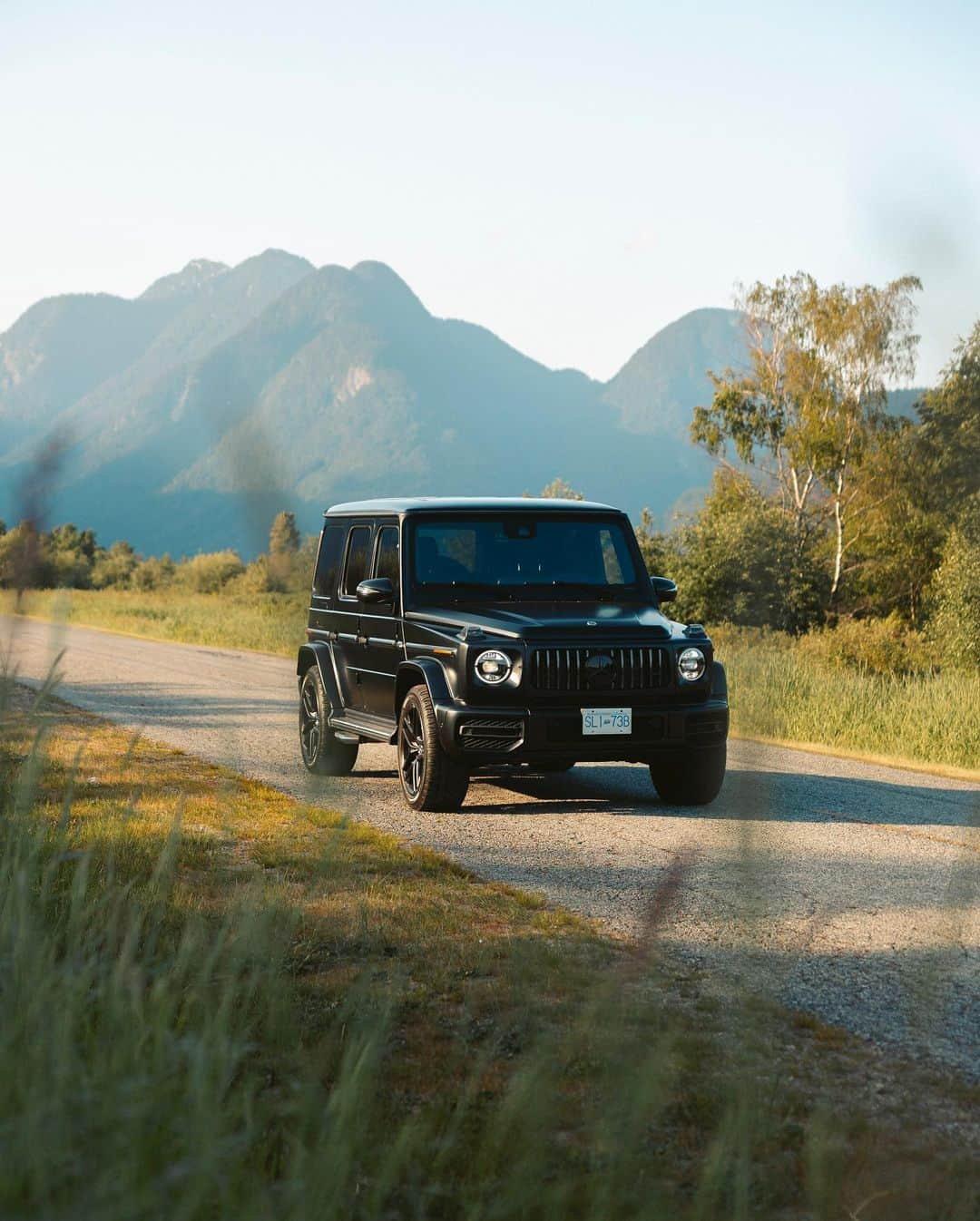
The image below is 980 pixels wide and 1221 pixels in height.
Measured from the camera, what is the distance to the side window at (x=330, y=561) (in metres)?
12.5

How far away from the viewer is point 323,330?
436 centimetres

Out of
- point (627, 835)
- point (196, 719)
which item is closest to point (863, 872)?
point (627, 835)

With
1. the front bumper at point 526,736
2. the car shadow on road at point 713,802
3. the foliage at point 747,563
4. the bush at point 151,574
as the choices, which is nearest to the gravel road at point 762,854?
the car shadow on road at point 713,802

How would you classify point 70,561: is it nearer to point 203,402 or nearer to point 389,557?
point 203,402

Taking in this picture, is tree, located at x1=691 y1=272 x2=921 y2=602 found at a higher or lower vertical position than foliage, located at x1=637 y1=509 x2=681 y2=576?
higher

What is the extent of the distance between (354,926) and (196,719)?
1040cm

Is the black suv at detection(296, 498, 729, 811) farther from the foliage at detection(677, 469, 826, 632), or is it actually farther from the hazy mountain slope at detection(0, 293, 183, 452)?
the foliage at detection(677, 469, 826, 632)

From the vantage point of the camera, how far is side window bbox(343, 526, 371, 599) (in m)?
11.9

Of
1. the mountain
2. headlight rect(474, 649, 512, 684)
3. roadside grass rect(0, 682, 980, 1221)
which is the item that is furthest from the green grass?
the mountain

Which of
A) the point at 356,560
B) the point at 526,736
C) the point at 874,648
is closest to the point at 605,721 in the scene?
the point at 526,736

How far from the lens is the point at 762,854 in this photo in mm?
1691

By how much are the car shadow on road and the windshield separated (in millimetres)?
1421

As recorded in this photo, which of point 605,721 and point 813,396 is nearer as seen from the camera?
point 605,721

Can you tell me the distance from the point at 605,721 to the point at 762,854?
815cm
